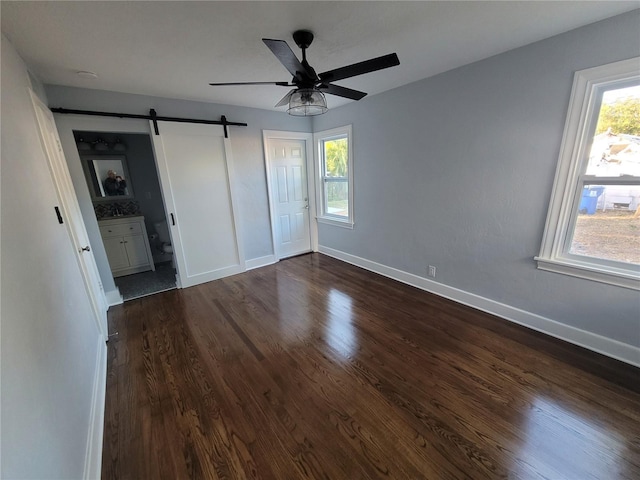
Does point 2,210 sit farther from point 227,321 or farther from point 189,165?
point 189,165

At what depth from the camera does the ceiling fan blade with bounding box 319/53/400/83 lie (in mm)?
1560

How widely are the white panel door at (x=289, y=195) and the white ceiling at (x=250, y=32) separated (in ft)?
5.49

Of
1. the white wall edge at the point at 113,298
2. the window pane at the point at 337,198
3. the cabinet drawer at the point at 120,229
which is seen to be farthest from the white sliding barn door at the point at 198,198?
the window pane at the point at 337,198

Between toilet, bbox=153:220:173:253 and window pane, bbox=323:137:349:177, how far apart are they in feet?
9.72

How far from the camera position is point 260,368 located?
2059 mm

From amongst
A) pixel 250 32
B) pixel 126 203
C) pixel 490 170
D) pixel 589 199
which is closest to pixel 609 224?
pixel 589 199

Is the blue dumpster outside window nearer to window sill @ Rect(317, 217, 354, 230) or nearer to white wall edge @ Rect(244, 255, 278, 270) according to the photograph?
window sill @ Rect(317, 217, 354, 230)

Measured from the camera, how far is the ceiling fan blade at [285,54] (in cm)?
138

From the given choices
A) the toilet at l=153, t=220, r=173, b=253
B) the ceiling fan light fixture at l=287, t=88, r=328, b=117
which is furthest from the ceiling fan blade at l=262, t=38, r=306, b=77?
the toilet at l=153, t=220, r=173, b=253

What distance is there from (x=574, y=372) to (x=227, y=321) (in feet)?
9.76

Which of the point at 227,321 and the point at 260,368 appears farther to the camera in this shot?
the point at 227,321

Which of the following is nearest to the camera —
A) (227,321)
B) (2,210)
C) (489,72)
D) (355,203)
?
(2,210)

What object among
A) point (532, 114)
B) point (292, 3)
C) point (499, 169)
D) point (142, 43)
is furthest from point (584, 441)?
point (142, 43)

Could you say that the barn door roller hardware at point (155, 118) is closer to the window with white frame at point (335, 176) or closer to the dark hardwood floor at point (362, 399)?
the window with white frame at point (335, 176)
